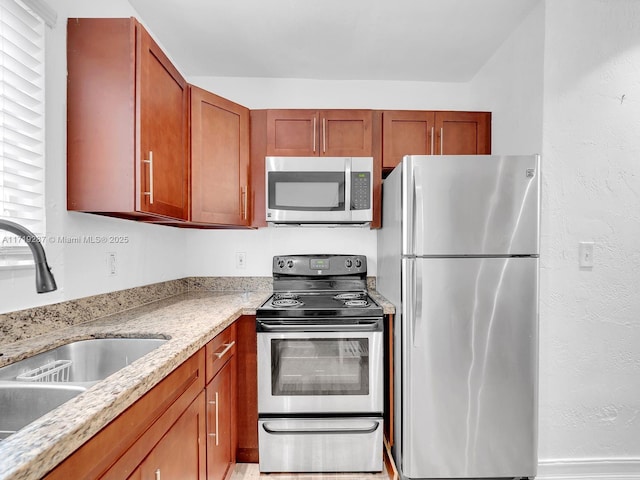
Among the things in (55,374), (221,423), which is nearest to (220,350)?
(221,423)

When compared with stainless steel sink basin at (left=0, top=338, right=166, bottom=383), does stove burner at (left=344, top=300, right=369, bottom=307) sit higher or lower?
higher

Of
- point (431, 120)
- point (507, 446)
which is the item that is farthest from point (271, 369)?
point (431, 120)

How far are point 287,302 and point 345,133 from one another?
3.77ft

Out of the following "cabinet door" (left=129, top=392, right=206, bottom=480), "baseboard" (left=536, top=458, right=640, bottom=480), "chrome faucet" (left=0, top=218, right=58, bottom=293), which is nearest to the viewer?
"chrome faucet" (left=0, top=218, right=58, bottom=293)

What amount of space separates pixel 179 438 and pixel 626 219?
2.26 m

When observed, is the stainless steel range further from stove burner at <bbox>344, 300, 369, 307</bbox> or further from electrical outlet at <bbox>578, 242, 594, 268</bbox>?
electrical outlet at <bbox>578, 242, 594, 268</bbox>

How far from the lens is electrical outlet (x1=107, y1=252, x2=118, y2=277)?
1.59 meters

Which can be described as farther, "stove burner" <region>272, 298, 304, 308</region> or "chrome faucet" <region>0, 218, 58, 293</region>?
"stove burner" <region>272, 298, 304, 308</region>

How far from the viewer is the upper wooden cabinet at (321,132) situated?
Answer: 2137 millimetres

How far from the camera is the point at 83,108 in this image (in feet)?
4.29

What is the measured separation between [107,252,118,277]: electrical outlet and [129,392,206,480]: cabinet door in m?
0.77

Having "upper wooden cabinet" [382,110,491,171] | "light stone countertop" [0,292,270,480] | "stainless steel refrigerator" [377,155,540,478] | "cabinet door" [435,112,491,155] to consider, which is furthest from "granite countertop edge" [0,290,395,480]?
"cabinet door" [435,112,491,155]

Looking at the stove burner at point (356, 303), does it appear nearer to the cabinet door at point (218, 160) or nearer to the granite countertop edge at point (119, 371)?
the granite countertop edge at point (119, 371)

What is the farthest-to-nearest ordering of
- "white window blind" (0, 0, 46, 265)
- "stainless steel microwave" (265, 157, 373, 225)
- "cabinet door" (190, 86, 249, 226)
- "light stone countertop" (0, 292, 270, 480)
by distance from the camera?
"stainless steel microwave" (265, 157, 373, 225), "cabinet door" (190, 86, 249, 226), "white window blind" (0, 0, 46, 265), "light stone countertop" (0, 292, 270, 480)
